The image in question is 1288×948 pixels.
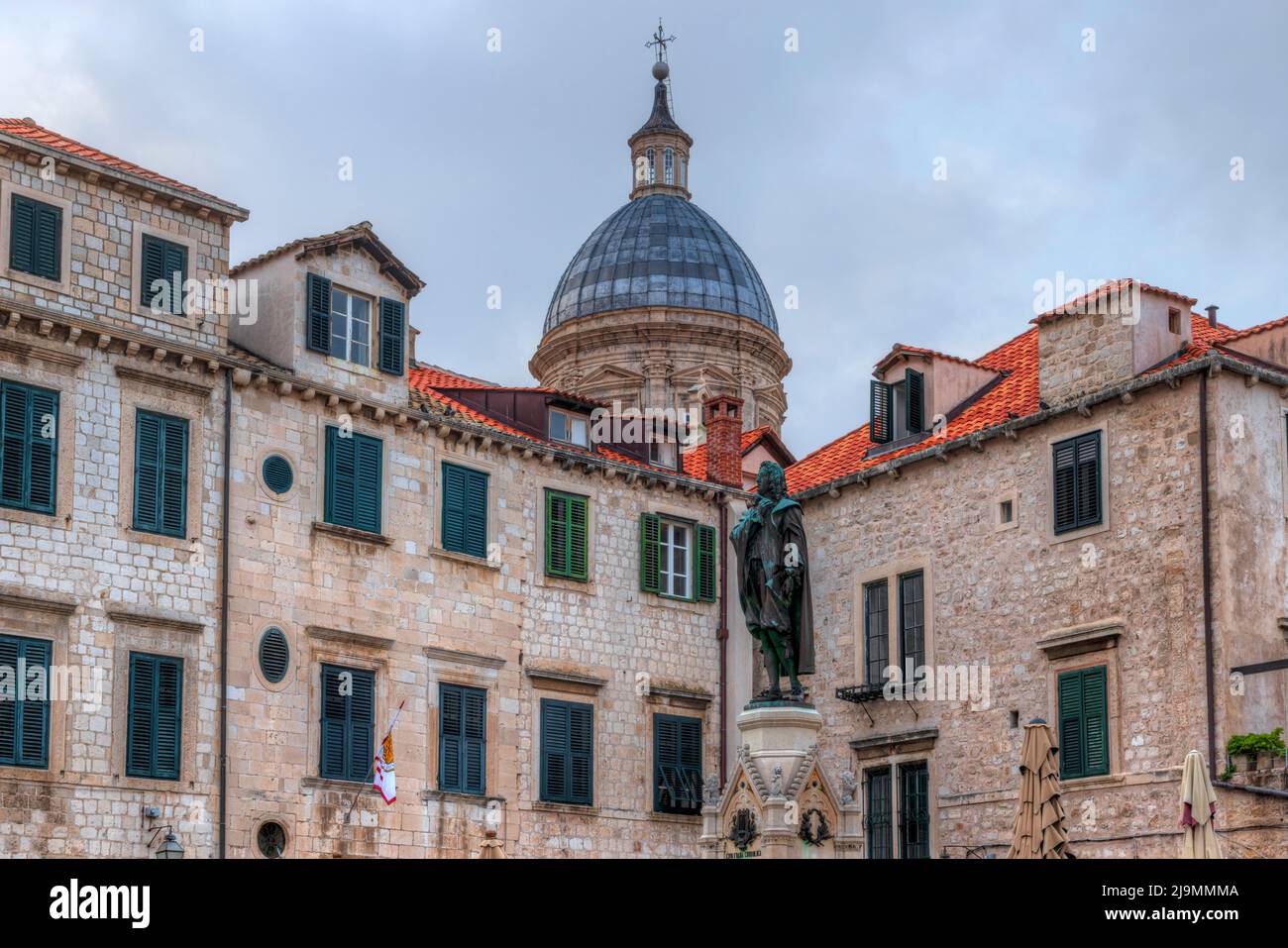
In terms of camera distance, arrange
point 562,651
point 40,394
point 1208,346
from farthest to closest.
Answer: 1. point 562,651
2. point 1208,346
3. point 40,394

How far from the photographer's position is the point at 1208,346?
111ft

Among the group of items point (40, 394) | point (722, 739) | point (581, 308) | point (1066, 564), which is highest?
point (581, 308)

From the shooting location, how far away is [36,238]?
98.3 feet

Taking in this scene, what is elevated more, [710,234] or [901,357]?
[710,234]

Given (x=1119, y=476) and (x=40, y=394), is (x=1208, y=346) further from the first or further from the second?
(x=40, y=394)

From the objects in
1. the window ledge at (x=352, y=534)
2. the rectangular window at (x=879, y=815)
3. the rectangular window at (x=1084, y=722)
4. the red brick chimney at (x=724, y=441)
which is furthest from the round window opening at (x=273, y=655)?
the rectangular window at (x=1084, y=722)

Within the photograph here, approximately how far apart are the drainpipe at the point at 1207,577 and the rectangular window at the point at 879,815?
7.44 metres

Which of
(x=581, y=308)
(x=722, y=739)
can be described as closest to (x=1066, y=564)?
(x=722, y=739)

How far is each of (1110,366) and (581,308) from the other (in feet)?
90.3

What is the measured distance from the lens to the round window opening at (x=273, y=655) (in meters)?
31.4

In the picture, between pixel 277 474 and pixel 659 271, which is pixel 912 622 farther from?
pixel 659 271

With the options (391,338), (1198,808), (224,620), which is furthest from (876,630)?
(1198,808)

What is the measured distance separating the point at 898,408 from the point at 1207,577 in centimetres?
904

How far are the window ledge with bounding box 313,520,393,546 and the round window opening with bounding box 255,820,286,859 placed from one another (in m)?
4.90
